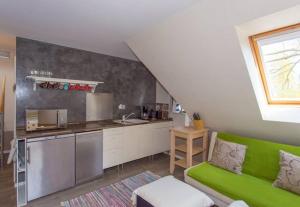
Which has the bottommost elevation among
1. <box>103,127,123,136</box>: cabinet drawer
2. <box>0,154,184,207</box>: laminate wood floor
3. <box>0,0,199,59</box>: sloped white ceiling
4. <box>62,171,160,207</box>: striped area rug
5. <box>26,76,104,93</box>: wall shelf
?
<box>62,171,160,207</box>: striped area rug

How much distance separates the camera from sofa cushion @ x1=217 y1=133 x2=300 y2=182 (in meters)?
2.08

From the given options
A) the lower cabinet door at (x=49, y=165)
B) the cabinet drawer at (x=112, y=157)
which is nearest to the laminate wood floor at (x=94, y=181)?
the lower cabinet door at (x=49, y=165)

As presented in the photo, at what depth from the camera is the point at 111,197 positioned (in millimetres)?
2361

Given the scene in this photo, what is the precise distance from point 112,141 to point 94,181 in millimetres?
679

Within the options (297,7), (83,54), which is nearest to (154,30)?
(297,7)

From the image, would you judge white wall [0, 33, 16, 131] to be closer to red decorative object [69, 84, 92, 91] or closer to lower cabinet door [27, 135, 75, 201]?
red decorative object [69, 84, 92, 91]

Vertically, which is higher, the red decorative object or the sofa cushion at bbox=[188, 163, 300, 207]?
the red decorative object

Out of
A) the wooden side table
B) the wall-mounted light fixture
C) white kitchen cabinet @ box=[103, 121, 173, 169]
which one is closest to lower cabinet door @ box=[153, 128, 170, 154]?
white kitchen cabinet @ box=[103, 121, 173, 169]

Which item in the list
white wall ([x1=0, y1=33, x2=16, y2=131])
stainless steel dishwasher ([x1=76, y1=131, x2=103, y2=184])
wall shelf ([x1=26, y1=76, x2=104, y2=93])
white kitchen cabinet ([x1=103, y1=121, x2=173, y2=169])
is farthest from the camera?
white wall ([x1=0, y1=33, x2=16, y2=131])

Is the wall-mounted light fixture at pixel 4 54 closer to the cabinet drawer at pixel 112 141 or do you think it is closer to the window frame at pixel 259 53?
the cabinet drawer at pixel 112 141

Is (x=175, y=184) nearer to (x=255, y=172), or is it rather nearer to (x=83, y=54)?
(x=255, y=172)

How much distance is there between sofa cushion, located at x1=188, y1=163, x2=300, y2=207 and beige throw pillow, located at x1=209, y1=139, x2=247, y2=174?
2.8 inches

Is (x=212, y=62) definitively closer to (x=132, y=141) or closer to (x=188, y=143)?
(x=188, y=143)

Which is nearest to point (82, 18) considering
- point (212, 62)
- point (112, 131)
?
point (212, 62)
